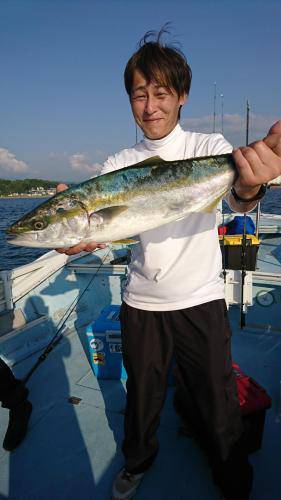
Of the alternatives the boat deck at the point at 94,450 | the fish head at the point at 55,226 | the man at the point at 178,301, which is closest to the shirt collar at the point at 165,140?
the man at the point at 178,301

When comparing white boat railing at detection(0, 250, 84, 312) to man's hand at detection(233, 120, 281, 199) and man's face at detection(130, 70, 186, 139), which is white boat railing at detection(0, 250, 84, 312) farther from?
man's hand at detection(233, 120, 281, 199)

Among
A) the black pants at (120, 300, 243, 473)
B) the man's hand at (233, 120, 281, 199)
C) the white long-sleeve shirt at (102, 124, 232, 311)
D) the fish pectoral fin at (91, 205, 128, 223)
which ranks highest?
the man's hand at (233, 120, 281, 199)

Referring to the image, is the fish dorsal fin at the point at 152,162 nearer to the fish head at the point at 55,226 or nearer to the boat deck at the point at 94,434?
the fish head at the point at 55,226

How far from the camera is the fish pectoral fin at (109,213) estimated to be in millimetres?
2445

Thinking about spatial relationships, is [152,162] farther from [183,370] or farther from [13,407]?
[13,407]

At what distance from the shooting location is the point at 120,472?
111 inches

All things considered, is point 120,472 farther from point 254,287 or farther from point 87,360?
point 254,287

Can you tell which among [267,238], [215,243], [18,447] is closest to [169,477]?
[18,447]

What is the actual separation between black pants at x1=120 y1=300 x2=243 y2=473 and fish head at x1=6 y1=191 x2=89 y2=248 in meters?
0.75

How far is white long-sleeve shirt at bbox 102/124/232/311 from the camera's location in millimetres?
2408

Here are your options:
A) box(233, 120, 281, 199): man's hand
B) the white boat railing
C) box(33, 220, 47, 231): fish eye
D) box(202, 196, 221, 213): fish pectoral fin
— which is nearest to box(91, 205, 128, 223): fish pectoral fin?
box(33, 220, 47, 231): fish eye

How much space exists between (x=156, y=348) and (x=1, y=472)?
206 cm

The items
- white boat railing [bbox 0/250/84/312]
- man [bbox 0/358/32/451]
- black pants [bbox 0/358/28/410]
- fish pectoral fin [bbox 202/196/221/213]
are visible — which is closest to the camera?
fish pectoral fin [bbox 202/196/221/213]

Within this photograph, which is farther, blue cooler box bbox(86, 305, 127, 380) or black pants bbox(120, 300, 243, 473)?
blue cooler box bbox(86, 305, 127, 380)
